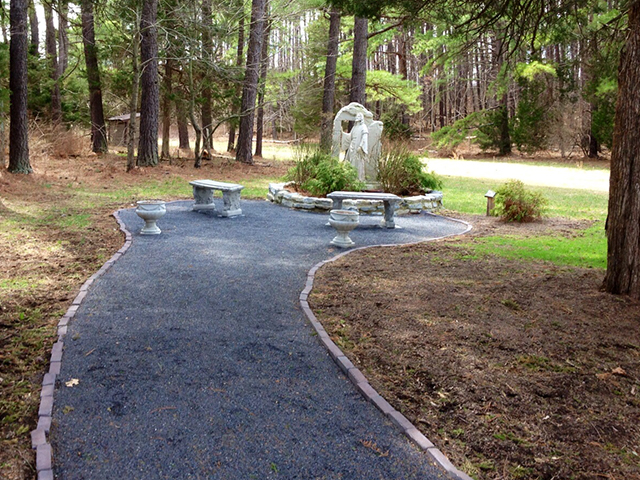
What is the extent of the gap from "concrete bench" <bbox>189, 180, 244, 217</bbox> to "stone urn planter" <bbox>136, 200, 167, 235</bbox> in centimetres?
188

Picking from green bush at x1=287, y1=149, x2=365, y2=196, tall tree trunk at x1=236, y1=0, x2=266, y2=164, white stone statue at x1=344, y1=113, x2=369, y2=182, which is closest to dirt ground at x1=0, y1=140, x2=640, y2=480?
green bush at x1=287, y1=149, x2=365, y2=196

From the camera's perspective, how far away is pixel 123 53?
18.5 metres

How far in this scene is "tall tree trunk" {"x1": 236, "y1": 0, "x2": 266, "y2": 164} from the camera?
1761 cm

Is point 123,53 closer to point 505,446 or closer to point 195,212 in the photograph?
point 195,212

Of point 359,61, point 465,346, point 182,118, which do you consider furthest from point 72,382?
point 182,118

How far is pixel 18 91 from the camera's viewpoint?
1273 cm

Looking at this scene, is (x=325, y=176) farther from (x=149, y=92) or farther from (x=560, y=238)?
(x=149, y=92)

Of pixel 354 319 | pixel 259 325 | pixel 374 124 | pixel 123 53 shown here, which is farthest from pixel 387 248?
pixel 123 53

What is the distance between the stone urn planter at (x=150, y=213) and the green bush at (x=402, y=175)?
5.24 m

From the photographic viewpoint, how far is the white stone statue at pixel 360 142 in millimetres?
12242

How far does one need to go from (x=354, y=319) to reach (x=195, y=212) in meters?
6.06

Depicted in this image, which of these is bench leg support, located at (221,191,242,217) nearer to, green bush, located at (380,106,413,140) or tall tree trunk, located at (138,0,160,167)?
tall tree trunk, located at (138,0,160,167)

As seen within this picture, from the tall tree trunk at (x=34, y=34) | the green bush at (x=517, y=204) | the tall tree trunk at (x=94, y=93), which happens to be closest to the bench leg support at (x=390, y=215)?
the green bush at (x=517, y=204)

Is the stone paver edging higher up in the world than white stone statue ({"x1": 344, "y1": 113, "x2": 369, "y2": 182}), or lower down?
lower down
